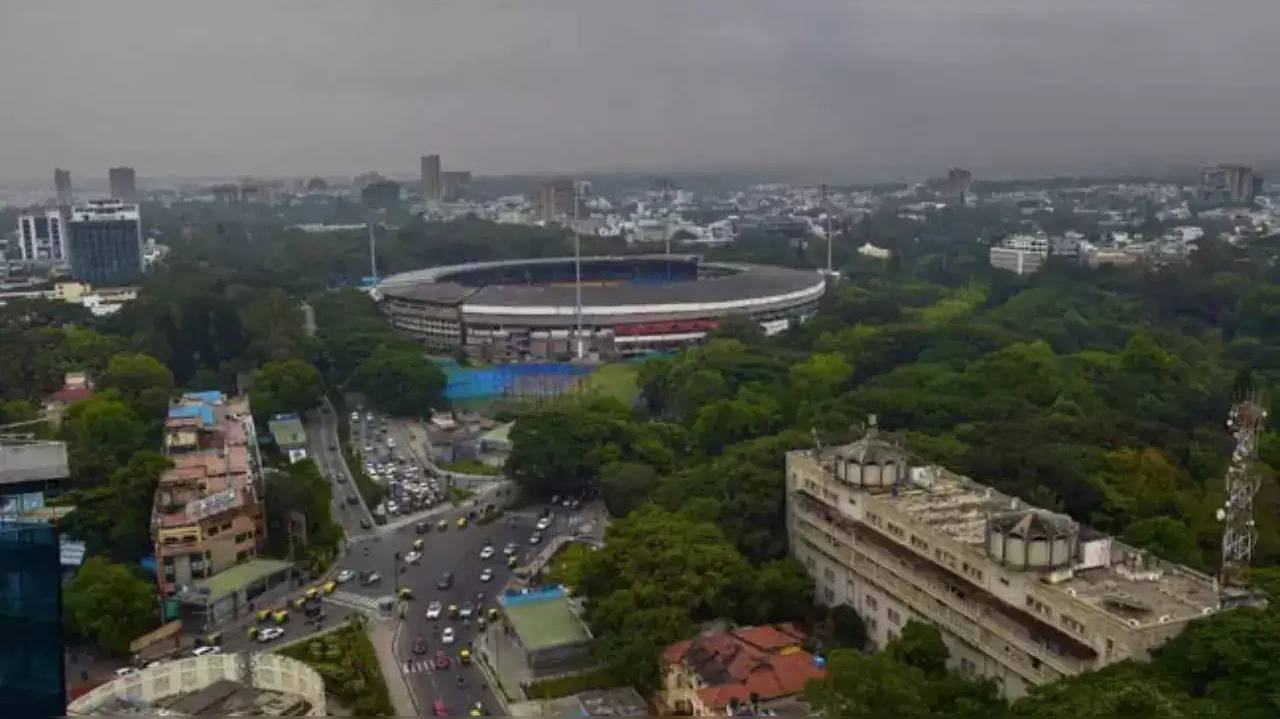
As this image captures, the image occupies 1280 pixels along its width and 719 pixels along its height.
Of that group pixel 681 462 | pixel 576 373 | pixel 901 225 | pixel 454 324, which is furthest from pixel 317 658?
pixel 901 225

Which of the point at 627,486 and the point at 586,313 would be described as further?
the point at 586,313

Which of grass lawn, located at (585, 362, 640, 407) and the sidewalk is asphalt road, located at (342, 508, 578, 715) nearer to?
the sidewalk

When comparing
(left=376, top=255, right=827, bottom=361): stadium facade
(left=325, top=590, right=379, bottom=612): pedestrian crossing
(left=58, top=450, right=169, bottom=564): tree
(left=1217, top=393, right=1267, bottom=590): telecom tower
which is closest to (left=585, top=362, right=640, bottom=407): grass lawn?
(left=376, top=255, right=827, bottom=361): stadium facade

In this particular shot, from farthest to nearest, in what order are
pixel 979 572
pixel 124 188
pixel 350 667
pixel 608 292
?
pixel 124 188, pixel 608 292, pixel 350 667, pixel 979 572

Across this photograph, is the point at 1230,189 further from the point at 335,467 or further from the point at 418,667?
the point at 418,667

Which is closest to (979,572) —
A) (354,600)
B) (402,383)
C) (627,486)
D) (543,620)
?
(543,620)

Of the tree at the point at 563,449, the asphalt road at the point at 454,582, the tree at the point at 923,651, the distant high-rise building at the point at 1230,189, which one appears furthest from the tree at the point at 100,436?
the distant high-rise building at the point at 1230,189

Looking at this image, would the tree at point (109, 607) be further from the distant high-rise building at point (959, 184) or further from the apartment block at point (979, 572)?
the distant high-rise building at point (959, 184)
